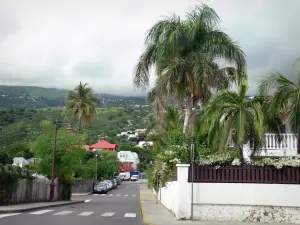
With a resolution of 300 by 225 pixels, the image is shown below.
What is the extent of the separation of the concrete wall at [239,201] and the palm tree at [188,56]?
22.6 ft

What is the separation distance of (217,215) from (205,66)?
8346mm

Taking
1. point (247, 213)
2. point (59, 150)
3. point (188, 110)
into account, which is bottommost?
point (247, 213)

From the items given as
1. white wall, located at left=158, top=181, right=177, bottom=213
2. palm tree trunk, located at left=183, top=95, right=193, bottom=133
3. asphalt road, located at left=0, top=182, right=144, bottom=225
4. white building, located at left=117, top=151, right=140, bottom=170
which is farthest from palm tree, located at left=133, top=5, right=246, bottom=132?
white building, located at left=117, top=151, right=140, bottom=170

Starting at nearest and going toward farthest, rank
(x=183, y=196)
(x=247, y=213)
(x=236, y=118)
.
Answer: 1. (x=247, y=213)
2. (x=183, y=196)
3. (x=236, y=118)

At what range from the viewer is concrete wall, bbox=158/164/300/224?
1559 cm

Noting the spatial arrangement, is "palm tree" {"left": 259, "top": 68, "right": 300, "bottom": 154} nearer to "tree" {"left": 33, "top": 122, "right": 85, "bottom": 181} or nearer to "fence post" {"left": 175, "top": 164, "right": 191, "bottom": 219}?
"fence post" {"left": 175, "top": 164, "right": 191, "bottom": 219}

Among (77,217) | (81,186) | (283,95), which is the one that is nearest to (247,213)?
(283,95)

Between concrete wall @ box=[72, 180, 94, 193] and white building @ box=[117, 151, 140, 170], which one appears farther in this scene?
white building @ box=[117, 151, 140, 170]

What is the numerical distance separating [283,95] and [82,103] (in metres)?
46.5

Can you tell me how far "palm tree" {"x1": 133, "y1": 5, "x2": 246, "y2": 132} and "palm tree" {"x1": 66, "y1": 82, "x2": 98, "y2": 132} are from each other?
3757 centimetres

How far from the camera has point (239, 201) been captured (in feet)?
52.1

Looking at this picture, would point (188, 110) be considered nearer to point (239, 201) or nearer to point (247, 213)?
point (239, 201)

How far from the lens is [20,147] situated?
99.1 meters

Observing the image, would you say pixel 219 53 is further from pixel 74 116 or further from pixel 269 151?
pixel 74 116
